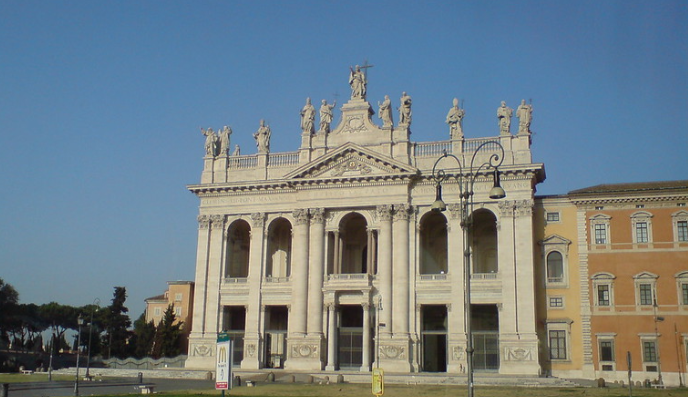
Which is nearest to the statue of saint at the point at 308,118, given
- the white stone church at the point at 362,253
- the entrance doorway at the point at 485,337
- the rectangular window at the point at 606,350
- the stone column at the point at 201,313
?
the white stone church at the point at 362,253

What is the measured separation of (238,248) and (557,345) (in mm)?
26027

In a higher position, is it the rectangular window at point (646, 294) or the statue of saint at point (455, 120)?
the statue of saint at point (455, 120)

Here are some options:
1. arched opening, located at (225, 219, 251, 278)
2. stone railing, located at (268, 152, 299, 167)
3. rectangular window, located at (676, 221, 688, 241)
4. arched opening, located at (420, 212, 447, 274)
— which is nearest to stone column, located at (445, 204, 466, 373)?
arched opening, located at (420, 212, 447, 274)

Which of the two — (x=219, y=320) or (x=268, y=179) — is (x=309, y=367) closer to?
(x=219, y=320)

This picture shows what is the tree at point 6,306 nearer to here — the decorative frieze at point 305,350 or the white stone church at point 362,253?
the white stone church at point 362,253

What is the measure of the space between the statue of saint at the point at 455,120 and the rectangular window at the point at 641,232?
1376 centimetres

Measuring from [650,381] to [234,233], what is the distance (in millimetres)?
32281

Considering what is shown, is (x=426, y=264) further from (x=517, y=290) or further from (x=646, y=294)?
(x=646, y=294)

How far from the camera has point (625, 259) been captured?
5016 centimetres

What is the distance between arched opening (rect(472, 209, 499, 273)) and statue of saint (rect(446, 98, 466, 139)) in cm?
604

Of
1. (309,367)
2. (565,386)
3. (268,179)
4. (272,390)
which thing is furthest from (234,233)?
(565,386)

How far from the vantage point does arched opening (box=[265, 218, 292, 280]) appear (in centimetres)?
5772

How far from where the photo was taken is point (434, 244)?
55.7 metres

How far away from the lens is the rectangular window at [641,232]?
50094 mm
